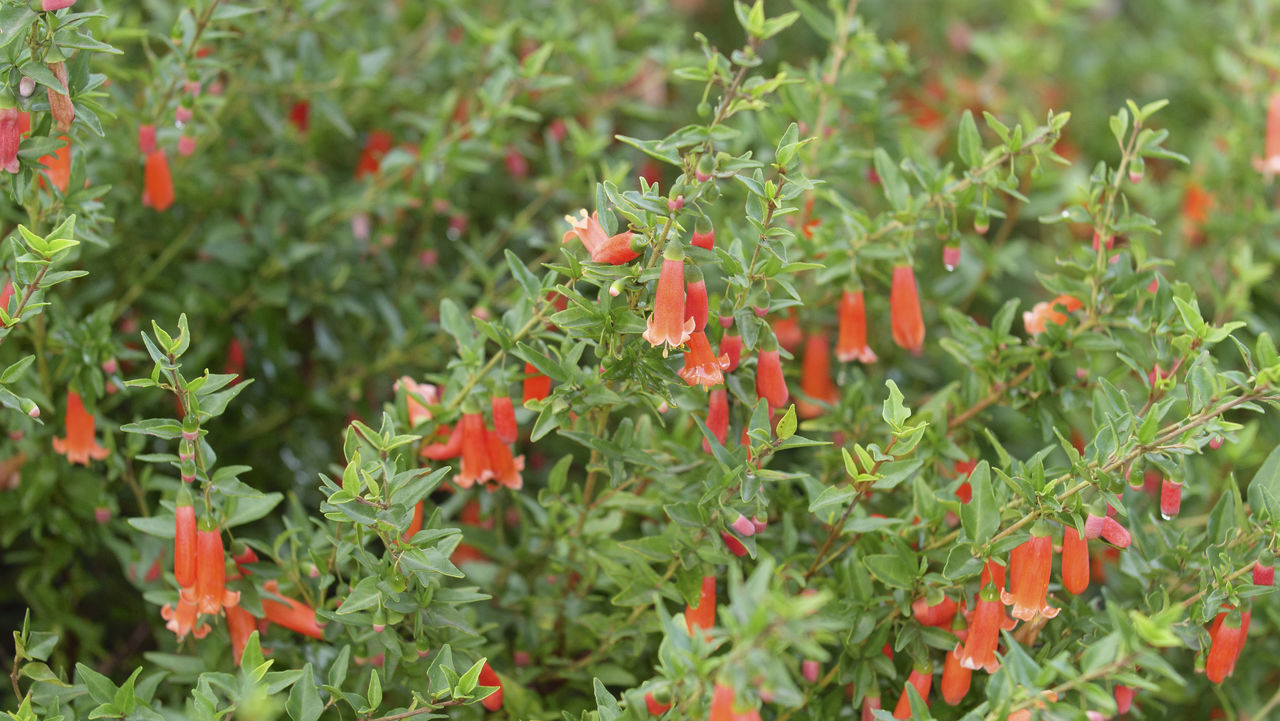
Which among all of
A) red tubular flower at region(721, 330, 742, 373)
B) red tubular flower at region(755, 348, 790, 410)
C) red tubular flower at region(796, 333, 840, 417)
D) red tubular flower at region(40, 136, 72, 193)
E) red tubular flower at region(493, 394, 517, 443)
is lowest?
red tubular flower at region(796, 333, 840, 417)

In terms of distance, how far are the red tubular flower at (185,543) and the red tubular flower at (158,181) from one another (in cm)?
78

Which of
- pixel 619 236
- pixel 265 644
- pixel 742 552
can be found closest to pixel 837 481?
pixel 742 552

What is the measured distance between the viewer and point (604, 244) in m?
1.47

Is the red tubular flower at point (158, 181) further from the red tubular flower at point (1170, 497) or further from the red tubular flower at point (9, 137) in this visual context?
the red tubular flower at point (1170, 497)

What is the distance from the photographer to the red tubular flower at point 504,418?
1707mm

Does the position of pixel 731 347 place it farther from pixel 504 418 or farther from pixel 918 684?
pixel 918 684

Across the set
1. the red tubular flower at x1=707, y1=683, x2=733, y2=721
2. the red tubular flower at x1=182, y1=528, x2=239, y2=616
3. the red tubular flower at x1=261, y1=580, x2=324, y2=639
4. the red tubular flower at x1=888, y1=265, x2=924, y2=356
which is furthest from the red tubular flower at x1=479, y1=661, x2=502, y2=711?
the red tubular flower at x1=888, y1=265, x2=924, y2=356

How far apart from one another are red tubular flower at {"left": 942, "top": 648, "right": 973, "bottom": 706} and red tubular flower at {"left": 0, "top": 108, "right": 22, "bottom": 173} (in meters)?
1.58

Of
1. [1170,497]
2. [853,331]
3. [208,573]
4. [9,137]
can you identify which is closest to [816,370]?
[853,331]

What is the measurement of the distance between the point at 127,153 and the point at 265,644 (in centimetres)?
104

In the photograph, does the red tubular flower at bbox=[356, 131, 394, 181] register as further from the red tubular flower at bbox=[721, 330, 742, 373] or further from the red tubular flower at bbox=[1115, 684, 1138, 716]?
the red tubular flower at bbox=[1115, 684, 1138, 716]

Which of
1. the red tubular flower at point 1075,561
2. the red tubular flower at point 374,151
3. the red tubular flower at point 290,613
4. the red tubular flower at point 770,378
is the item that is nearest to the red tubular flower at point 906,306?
the red tubular flower at point 770,378

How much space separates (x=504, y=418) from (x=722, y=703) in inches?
27.5

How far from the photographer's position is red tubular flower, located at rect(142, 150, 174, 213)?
6.84 feet
